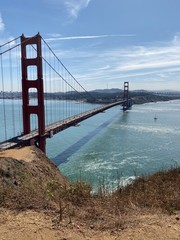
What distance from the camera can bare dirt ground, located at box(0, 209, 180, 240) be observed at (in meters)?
3.63

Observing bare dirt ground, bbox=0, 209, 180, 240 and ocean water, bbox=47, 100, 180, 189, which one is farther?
ocean water, bbox=47, 100, 180, 189

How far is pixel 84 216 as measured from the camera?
4.25 m

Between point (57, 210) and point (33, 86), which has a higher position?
point (33, 86)

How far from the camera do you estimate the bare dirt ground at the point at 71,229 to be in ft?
11.9

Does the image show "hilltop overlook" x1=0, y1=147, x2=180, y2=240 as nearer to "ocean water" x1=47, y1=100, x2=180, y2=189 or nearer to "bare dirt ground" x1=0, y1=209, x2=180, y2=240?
"bare dirt ground" x1=0, y1=209, x2=180, y2=240

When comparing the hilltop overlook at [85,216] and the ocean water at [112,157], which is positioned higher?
the hilltop overlook at [85,216]

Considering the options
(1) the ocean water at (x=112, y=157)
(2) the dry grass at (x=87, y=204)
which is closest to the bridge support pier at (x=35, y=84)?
(1) the ocean water at (x=112, y=157)

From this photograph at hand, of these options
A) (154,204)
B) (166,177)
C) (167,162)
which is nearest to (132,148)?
(167,162)

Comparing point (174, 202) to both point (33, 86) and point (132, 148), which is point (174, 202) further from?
point (132, 148)

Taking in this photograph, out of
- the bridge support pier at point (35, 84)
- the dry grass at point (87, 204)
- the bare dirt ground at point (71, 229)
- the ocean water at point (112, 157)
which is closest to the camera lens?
the bare dirt ground at point (71, 229)

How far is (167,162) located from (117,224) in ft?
56.1

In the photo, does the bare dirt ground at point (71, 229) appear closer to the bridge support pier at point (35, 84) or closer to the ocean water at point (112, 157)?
the ocean water at point (112, 157)

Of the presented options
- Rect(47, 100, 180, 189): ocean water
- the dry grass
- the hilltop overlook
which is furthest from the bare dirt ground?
Rect(47, 100, 180, 189): ocean water

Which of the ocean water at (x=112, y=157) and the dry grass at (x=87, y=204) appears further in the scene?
the ocean water at (x=112, y=157)
